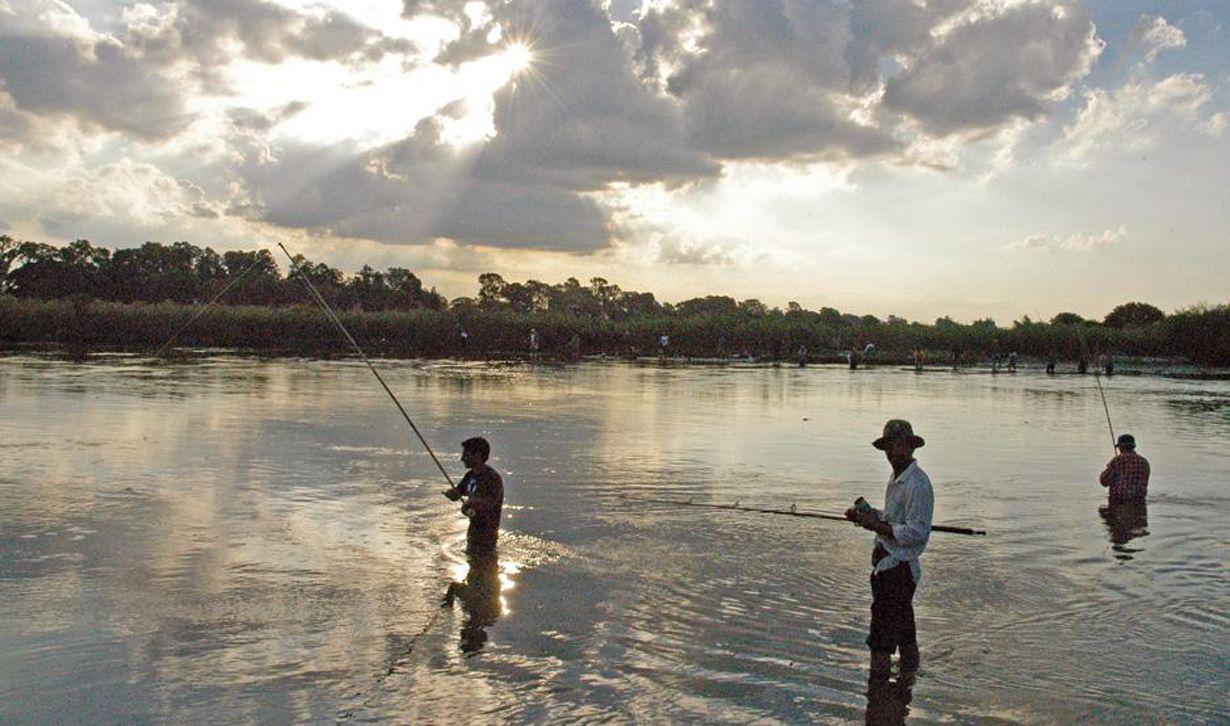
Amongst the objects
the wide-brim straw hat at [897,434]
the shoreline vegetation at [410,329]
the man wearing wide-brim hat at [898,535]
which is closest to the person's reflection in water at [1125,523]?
the man wearing wide-brim hat at [898,535]

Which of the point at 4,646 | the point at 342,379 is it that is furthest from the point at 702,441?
the point at 342,379

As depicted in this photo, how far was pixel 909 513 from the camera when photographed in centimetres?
670

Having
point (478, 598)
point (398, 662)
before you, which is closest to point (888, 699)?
point (398, 662)

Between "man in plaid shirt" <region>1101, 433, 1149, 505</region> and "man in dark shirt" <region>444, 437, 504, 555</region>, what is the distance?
8.94 m

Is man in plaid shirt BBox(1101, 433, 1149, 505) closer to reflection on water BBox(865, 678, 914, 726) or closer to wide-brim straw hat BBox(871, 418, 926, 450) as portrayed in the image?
reflection on water BBox(865, 678, 914, 726)

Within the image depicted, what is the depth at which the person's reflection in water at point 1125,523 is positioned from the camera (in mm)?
11836

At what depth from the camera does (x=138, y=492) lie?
13.3 metres

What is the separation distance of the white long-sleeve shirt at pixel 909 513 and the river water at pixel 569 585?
1.02 metres

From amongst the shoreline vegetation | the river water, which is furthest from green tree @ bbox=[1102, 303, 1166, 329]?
the river water

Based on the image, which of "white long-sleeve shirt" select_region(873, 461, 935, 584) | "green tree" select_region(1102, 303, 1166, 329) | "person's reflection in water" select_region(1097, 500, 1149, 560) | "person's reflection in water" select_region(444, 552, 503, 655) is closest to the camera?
"white long-sleeve shirt" select_region(873, 461, 935, 584)

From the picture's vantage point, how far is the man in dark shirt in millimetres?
9500

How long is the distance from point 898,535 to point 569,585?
12.2ft

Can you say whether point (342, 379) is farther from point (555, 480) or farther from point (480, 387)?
point (555, 480)

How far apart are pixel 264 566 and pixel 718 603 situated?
14.3 ft
